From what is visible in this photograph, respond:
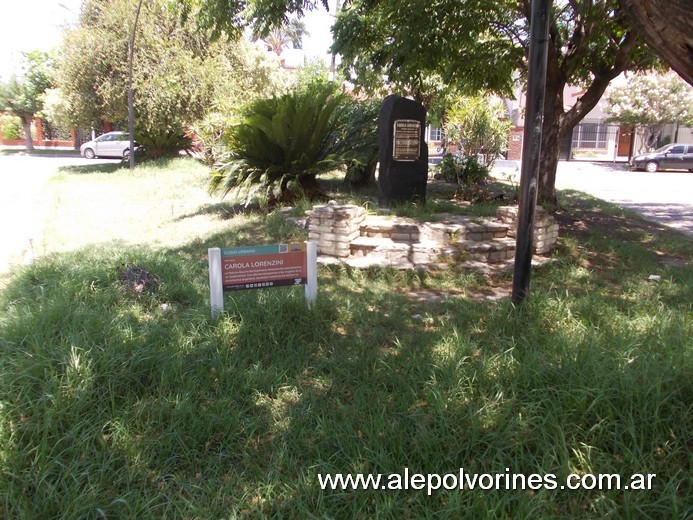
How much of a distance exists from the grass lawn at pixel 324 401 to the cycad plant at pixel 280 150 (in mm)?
4445

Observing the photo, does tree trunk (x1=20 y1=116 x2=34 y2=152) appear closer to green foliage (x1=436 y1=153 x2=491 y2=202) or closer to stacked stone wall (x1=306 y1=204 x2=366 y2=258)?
green foliage (x1=436 y1=153 x2=491 y2=202)

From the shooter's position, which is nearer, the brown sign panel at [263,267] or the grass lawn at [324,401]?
the grass lawn at [324,401]


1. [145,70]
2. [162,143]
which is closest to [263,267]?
[145,70]

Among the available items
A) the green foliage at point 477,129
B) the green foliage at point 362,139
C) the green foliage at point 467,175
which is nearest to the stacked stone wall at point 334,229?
the green foliage at point 362,139

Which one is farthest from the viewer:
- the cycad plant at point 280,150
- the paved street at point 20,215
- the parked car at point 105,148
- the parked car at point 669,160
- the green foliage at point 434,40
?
the parked car at point 105,148

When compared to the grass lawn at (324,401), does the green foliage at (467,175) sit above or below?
above

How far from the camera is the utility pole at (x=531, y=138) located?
3912 millimetres

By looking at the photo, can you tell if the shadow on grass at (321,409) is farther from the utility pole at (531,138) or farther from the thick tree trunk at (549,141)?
the thick tree trunk at (549,141)

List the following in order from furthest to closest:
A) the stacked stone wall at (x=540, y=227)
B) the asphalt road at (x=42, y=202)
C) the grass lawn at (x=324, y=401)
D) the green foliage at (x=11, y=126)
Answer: the green foliage at (x=11, y=126)
the asphalt road at (x=42, y=202)
the stacked stone wall at (x=540, y=227)
the grass lawn at (x=324, y=401)

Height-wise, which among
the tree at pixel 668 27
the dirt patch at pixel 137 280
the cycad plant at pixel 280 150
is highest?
the tree at pixel 668 27

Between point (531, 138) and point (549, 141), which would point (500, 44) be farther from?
point (531, 138)

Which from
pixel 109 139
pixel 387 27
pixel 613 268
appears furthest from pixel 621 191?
pixel 109 139

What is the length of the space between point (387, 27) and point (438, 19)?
167cm

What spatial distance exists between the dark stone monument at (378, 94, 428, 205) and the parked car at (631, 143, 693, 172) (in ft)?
80.6
